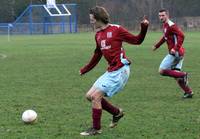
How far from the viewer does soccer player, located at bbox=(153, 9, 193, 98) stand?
11.8 m

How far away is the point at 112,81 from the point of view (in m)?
7.98

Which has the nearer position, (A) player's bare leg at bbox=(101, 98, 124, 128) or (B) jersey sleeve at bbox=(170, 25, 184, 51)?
(A) player's bare leg at bbox=(101, 98, 124, 128)

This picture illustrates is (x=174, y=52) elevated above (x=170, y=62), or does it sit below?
above

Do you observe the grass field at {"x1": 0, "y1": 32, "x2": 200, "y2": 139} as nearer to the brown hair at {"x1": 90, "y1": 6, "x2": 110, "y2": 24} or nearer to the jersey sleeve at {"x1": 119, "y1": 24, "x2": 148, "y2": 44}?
the jersey sleeve at {"x1": 119, "y1": 24, "x2": 148, "y2": 44}

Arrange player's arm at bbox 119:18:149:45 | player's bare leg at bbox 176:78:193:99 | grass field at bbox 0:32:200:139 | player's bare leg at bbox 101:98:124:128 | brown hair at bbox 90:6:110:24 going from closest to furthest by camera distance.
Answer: player's arm at bbox 119:18:149:45 → brown hair at bbox 90:6:110:24 → grass field at bbox 0:32:200:139 → player's bare leg at bbox 101:98:124:128 → player's bare leg at bbox 176:78:193:99

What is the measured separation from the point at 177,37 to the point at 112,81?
165 inches

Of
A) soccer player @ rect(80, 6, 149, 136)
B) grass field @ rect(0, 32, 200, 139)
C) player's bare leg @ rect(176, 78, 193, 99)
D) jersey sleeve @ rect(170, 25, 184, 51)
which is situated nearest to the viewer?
soccer player @ rect(80, 6, 149, 136)

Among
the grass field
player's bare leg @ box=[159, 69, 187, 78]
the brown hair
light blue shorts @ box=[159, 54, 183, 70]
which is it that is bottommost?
the grass field

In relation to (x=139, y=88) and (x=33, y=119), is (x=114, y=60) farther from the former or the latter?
(x=139, y=88)

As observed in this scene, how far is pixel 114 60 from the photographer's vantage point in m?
8.02

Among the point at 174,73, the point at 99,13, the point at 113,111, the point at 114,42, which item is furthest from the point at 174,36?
the point at 99,13

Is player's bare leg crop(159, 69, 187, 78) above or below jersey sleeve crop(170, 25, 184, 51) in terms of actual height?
below

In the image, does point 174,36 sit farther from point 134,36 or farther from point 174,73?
point 134,36

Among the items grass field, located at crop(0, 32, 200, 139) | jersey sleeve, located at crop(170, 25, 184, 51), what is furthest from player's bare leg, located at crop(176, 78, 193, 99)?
jersey sleeve, located at crop(170, 25, 184, 51)
